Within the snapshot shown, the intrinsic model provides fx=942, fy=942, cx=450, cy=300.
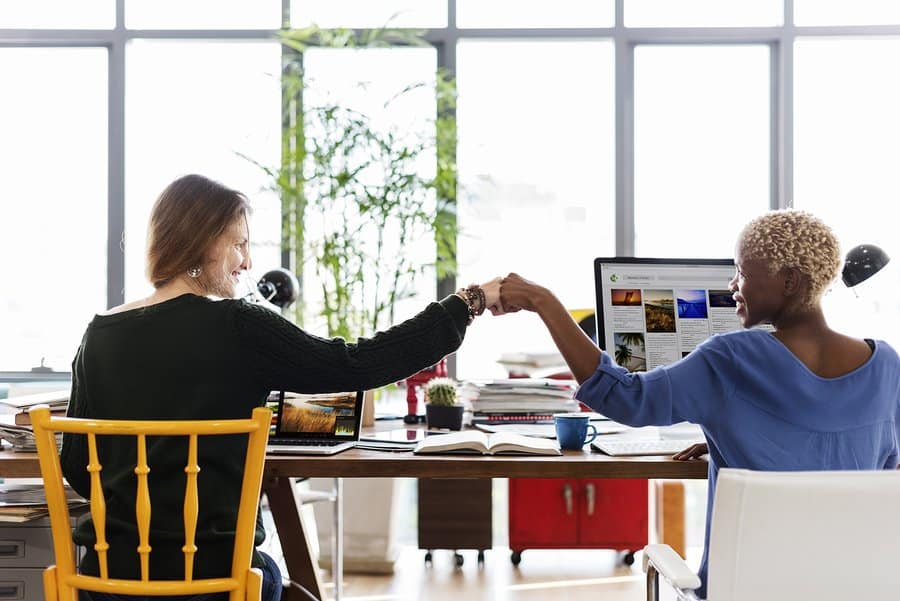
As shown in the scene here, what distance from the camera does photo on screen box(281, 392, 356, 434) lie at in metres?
2.21

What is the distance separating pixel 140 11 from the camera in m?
5.14

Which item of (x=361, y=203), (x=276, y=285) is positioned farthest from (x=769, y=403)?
(x=361, y=203)

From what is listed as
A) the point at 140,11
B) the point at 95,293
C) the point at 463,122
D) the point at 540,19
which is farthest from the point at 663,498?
the point at 140,11

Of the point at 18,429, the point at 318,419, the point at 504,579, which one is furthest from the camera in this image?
the point at 504,579

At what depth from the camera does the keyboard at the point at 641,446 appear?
2.02 meters

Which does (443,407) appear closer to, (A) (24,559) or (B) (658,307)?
(B) (658,307)

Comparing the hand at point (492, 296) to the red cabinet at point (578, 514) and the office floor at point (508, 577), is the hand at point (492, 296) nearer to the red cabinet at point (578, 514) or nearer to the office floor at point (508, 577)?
the office floor at point (508, 577)

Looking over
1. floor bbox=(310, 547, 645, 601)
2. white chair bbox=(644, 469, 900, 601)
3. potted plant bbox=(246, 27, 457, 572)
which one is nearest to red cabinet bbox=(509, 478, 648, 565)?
floor bbox=(310, 547, 645, 601)

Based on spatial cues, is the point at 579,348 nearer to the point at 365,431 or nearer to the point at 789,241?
the point at 789,241

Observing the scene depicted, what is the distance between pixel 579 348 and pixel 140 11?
4238 mm

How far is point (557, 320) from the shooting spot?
5.96 feet

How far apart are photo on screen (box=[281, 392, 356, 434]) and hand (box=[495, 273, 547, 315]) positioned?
485 millimetres

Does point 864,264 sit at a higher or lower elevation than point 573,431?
higher

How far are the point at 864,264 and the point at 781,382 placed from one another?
1.06m
